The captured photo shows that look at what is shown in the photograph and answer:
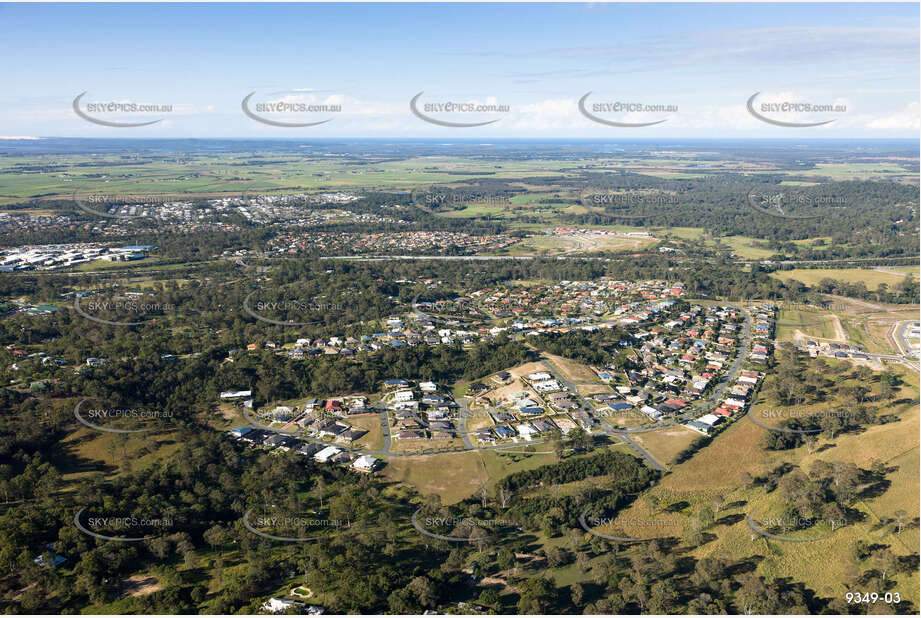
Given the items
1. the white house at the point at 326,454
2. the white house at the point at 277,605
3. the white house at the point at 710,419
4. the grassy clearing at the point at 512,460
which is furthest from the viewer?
the white house at the point at 710,419

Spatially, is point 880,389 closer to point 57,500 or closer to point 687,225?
point 57,500

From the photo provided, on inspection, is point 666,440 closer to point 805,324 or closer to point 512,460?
point 512,460

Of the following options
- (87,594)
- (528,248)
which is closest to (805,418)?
(87,594)

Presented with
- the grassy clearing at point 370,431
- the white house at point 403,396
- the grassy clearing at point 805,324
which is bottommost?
the grassy clearing at point 370,431

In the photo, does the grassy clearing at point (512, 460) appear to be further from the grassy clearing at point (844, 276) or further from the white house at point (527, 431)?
the grassy clearing at point (844, 276)

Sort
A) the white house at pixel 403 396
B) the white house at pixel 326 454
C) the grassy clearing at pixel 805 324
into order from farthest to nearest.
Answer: the grassy clearing at pixel 805 324, the white house at pixel 403 396, the white house at pixel 326 454

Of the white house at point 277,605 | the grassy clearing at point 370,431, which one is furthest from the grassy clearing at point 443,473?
the white house at point 277,605

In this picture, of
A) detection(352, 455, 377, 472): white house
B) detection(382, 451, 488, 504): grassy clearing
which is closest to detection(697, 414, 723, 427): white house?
detection(382, 451, 488, 504): grassy clearing

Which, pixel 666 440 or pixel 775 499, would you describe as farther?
pixel 666 440

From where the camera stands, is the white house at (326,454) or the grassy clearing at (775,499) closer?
the grassy clearing at (775,499)

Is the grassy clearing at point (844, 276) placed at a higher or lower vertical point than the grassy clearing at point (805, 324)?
higher

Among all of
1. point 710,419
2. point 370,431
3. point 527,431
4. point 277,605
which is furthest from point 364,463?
point 710,419
